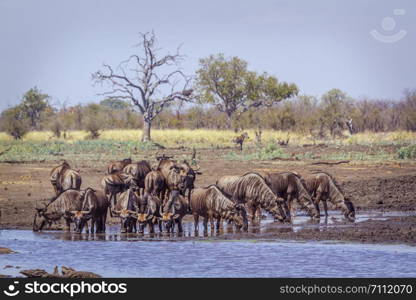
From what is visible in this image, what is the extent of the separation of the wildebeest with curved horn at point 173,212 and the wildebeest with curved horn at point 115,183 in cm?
274

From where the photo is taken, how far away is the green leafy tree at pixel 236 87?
75750mm

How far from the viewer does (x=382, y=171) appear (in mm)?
31203

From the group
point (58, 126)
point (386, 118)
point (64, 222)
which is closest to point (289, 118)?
point (386, 118)

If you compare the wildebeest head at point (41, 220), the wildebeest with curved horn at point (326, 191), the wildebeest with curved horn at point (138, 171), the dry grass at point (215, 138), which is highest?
the dry grass at point (215, 138)

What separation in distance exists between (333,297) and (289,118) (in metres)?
49.8

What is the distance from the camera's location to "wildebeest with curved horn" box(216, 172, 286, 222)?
19766 millimetres

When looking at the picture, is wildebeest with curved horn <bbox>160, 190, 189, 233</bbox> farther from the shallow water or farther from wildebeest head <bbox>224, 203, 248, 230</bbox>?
wildebeest head <bbox>224, 203, 248, 230</bbox>

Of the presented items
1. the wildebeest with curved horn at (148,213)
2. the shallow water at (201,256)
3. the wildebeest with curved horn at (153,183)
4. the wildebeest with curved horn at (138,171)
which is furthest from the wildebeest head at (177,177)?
the shallow water at (201,256)

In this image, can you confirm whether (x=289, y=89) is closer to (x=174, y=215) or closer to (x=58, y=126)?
(x=58, y=126)

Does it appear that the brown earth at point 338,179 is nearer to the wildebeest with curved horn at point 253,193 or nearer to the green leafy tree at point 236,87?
the wildebeest with curved horn at point 253,193

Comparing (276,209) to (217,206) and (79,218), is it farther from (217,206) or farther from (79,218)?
(79,218)

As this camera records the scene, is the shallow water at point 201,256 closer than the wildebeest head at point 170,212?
Yes

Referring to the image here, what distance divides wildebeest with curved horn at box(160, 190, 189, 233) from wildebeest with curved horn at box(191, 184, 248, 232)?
1.22 ft

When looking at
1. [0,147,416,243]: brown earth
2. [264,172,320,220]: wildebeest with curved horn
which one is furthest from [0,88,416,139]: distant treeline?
[264,172,320,220]: wildebeest with curved horn
